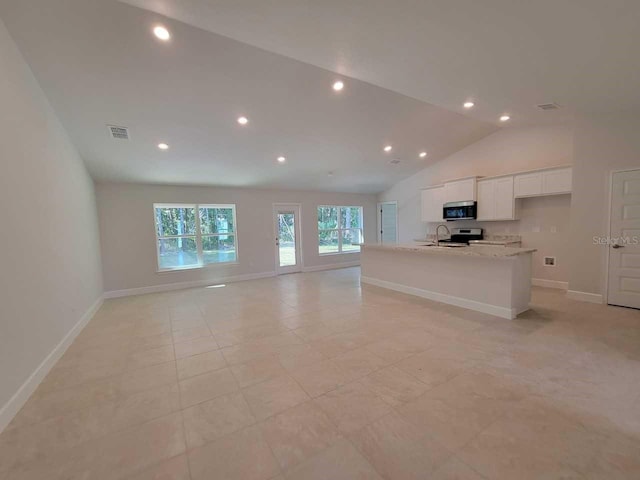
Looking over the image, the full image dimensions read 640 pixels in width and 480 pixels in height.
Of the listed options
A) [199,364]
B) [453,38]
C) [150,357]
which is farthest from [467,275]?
[150,357]

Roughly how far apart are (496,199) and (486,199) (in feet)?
0.63

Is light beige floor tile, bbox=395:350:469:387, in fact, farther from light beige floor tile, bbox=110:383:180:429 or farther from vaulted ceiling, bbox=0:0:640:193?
vaulted ceiling, bbox=0:0:640:193

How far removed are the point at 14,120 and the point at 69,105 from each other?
3.44 feet

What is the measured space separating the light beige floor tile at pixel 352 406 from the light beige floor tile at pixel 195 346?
158cm

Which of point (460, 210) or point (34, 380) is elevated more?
point (460, 210)

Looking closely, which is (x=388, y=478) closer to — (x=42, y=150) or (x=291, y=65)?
(x=291, y=65)

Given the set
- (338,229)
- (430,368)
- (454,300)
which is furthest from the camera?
(338,229)

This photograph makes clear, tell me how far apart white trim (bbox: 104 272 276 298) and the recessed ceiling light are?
487 centimetres

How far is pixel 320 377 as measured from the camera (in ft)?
7.82

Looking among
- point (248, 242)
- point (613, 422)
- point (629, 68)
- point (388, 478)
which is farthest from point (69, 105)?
point (629, 68)

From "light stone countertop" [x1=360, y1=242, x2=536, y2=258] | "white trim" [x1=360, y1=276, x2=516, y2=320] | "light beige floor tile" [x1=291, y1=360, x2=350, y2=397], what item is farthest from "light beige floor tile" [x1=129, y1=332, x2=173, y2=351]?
"white trim" [x1=360, y1=276, x2=516, y2=320]

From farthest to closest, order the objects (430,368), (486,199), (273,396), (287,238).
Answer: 1. (287,238)
2. (486,199)
3. (430,368)
4. (273,396)

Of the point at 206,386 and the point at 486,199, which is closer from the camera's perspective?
the point at 206,386

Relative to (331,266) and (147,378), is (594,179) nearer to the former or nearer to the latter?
(331,266)
